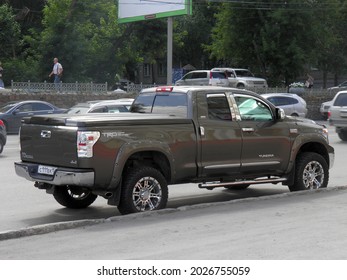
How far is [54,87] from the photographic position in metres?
34.2

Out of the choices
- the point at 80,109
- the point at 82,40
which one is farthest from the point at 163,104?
the point at 82,40

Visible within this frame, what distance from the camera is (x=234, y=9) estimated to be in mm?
47188

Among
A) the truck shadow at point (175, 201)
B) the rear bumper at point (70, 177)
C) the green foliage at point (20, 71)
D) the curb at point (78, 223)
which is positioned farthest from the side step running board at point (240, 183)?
the green foliage at point (20, 71)

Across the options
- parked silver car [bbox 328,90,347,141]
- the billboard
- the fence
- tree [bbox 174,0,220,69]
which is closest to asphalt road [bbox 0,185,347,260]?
parked silver car [bbox 328,90,347,141]

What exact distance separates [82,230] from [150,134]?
1.81 m

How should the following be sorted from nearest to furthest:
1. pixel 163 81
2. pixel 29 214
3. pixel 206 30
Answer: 1. pixel 29 214
2. pixel 206 30
3. pixel 163 81

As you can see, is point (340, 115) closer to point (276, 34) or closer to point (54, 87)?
point (54, 87)

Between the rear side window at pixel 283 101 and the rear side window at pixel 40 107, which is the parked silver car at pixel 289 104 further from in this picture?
the rear side window at pixel 40 107

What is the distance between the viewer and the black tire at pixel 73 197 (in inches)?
421

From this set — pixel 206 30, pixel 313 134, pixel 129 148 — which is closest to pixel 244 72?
pixel 206 30

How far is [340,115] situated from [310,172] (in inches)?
516

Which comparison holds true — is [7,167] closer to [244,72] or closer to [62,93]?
[62,93]

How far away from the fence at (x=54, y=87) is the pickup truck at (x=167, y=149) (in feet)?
74.3

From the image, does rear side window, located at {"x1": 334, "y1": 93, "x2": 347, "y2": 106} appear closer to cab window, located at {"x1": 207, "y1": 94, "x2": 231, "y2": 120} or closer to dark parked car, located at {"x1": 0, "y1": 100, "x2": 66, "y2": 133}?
dark parked car, located at {"x1": 0, "y1": 100, "x2": 66, "y2": 133}
